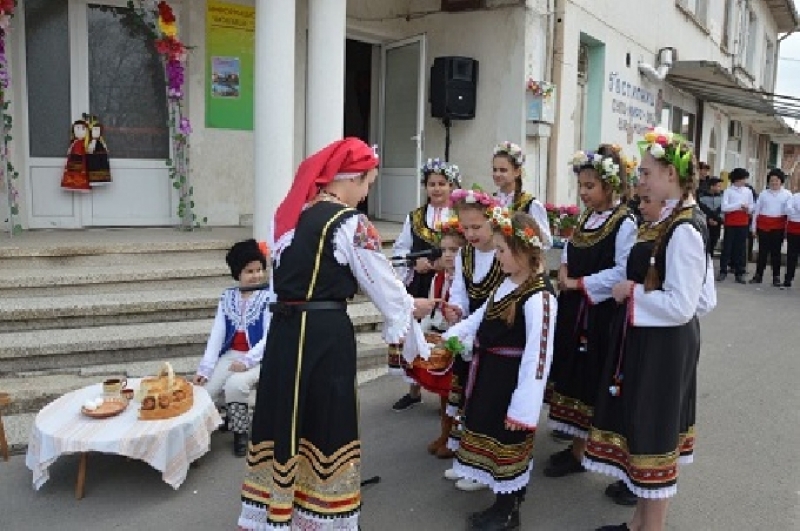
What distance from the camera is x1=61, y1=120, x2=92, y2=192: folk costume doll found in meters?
7.85

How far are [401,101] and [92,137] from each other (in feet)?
14.8

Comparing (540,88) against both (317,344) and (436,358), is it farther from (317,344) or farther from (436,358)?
(317,344)

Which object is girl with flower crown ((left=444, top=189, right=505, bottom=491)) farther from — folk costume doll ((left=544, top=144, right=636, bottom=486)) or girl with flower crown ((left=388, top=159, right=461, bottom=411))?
girl with flower crown ((left=388, top=159, right=461, bottom=411))

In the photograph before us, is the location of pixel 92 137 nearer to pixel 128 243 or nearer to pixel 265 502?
pixel 128 243

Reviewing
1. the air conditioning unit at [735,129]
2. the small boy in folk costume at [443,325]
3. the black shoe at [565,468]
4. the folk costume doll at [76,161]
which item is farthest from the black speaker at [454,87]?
the air conditioning unit at [735,129]

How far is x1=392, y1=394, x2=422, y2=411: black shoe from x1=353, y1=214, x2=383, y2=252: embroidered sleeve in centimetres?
264

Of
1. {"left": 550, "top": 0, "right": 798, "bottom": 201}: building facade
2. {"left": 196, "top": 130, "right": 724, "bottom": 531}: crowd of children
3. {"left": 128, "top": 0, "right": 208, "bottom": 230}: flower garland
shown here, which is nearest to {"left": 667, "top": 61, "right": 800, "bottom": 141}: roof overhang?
{"left": 550, "top": 0, "right": 798, "bottom": 201}: building facade

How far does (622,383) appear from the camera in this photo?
327 centimetres

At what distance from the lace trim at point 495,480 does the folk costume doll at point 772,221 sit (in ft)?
33.3

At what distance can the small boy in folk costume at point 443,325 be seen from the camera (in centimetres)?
409

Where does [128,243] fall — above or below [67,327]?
above

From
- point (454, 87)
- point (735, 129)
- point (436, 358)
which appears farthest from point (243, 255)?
point (735, 129)

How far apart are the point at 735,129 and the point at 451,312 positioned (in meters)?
23.6

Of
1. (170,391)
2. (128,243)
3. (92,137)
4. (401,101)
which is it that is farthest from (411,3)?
(170,391)
